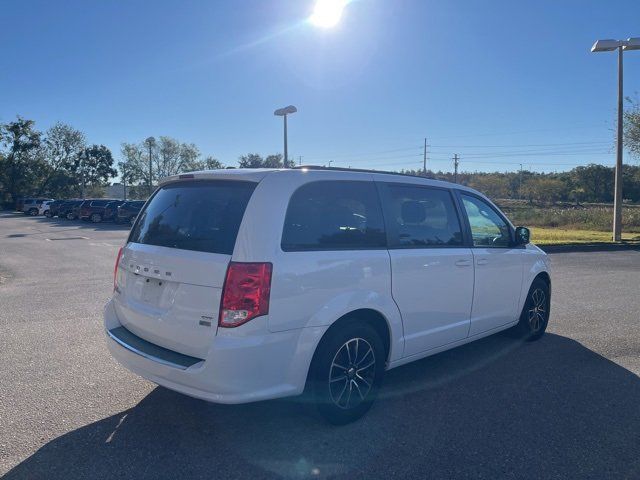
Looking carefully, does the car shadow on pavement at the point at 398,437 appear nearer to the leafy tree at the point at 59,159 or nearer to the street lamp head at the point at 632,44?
the street lamp head at the point at 632,44

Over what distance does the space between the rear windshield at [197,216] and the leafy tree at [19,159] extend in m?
66.8

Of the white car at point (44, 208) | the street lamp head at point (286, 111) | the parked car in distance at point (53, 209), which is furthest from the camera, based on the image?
the white car at point (44, 208)

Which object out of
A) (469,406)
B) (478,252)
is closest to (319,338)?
(469,406)

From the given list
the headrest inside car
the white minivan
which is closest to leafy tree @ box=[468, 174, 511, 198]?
the headrest inside car

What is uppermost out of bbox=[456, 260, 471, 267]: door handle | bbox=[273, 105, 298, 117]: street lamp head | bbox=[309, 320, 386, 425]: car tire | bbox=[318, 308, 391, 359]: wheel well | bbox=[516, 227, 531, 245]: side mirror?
bbox=[273, 105, 298, 117]: street lamp head

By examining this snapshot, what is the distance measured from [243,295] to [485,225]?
9.84ft

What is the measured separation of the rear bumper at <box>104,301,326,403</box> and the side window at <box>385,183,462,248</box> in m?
1.20

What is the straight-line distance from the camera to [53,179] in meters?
66.5

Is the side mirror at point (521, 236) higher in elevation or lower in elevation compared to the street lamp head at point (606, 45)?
lower

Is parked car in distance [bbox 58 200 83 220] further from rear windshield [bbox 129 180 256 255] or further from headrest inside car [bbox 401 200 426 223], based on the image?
headrest inside car [bbox 401 200 426 223]

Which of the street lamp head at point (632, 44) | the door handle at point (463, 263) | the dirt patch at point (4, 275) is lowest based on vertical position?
the dirt patch at point (4, 275)

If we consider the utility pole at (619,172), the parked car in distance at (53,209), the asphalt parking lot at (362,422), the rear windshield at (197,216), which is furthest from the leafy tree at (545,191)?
the rear windshield at (197,216)

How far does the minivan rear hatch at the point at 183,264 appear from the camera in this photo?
11.1 feet

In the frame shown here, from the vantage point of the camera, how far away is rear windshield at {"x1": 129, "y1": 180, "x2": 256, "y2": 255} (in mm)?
3518
